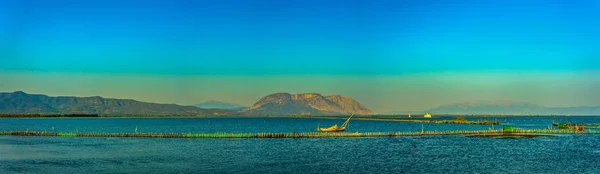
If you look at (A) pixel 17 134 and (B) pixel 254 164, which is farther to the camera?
(A) pixel 17 134

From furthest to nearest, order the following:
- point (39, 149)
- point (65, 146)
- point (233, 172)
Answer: point (65, 146), point (39, 149), point (233, 172)

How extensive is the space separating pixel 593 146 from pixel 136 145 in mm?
53356

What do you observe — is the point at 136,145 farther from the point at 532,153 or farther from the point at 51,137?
the point at 532,153

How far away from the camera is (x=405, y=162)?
4206 cm

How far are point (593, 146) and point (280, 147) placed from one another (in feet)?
120

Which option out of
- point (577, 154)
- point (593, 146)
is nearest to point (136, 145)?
point (577, 154)

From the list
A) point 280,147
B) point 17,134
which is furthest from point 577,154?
point 17,134

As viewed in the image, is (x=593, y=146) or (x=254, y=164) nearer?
(x=254, y=164)

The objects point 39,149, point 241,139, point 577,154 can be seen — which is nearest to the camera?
point 577,154

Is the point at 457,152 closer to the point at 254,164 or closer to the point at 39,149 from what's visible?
the point at 254,164

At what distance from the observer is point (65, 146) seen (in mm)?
56812

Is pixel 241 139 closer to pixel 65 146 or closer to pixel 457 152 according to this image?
pixel 65 146

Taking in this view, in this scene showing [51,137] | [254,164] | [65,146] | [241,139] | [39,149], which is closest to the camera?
[254,164]

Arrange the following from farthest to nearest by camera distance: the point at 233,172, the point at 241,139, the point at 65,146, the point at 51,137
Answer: the point at 51,137 < the point at 241,139 < the point at 65,146 < the point at 233,172
